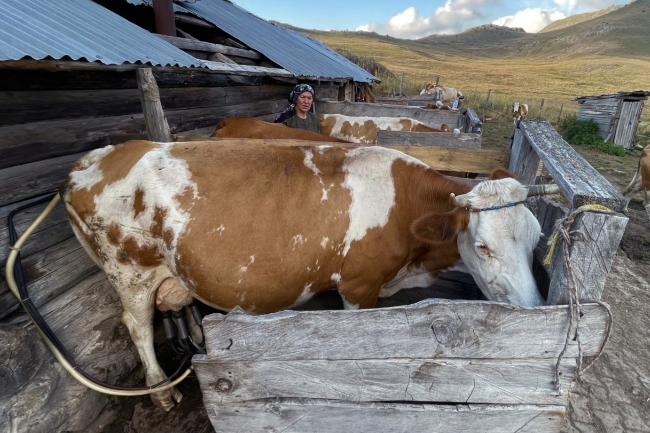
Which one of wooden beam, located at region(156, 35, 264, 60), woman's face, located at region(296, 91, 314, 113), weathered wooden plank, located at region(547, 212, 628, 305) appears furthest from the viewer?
woman's face, located at region(296, 91, 314, 113)

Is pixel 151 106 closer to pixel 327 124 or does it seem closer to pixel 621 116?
pixel 327 124

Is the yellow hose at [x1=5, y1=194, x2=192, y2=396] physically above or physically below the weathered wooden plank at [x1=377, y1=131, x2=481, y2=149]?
below

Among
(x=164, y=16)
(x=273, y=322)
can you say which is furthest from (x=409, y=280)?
(x=164, y=16)

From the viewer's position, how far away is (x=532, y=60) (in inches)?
4186

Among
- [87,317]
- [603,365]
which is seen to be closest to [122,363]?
[87,317]

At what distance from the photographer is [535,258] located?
2156 millimetres

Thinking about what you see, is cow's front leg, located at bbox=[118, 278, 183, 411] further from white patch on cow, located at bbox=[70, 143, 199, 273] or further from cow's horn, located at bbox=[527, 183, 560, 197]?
cow's horn, located at bbox=[527, 183, 560, 197]

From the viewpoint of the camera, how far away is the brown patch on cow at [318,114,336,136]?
7168 mm

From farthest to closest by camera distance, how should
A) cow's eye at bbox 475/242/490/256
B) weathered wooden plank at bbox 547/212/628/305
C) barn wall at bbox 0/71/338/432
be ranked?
barn wall at bbox 0/71/338/432 < cow's eye at bbox 475/242/490/256 < weathered wooden plank at bbox 547/212/628/305

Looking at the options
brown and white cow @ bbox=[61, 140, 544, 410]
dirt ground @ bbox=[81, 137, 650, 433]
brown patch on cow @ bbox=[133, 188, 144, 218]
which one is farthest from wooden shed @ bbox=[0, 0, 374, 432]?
brown patch on cow @ bbox=[133, 188, 144, 218]

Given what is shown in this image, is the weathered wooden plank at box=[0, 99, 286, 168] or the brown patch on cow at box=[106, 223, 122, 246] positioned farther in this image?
the weathered wooden plank at box=[0, 99, 286, 168]

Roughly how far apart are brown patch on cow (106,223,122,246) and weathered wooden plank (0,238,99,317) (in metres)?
0.76

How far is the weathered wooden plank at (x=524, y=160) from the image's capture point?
2.85 m

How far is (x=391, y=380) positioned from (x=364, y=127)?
5.82 m
